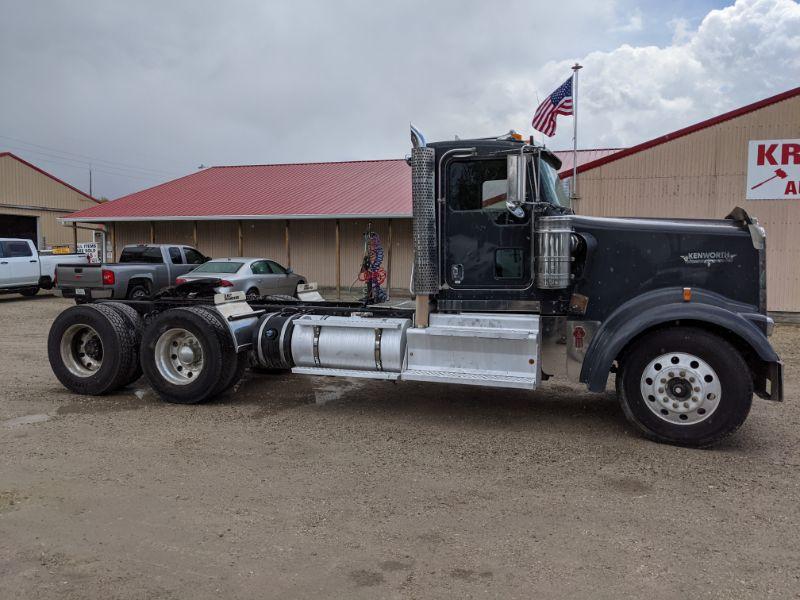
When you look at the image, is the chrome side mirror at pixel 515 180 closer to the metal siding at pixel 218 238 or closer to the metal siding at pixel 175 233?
the metal siding at pixel 218 238

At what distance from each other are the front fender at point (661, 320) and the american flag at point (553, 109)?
370 inches

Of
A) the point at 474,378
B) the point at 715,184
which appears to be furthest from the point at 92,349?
the point at 715,184

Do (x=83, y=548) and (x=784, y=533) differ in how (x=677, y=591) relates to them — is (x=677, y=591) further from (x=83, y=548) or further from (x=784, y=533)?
(x=83, y=548)

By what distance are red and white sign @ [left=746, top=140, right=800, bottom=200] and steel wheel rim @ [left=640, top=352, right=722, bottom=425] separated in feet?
35.6

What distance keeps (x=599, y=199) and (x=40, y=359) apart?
39.9ft

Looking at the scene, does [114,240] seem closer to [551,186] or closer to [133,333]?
[133,333]

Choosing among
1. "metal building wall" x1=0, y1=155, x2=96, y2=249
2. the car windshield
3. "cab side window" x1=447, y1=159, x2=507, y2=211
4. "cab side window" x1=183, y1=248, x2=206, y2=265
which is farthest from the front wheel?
"metal building wall" x1=0, y1=155, x2=96, y2=249

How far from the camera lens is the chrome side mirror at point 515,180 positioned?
557cm

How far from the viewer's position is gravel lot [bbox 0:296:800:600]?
3449 millimetres

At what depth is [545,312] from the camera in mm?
6148

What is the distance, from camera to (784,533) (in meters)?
3.99

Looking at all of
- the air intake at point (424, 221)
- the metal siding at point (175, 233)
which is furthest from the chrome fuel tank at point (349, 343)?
the metal siding at point (175, 233)

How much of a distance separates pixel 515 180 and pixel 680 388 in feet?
7.43

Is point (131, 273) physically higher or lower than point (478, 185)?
lower
